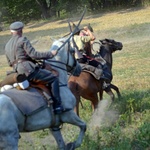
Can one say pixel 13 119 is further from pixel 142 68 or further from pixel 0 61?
pixel 0 61

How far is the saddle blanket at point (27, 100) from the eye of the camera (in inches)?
284

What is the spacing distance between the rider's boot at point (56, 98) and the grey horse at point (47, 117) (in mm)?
Answer: 118

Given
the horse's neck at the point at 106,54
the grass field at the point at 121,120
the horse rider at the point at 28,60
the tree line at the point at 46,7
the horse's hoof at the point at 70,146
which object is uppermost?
the horse rider at the point at 28,60

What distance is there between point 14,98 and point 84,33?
5.00 m

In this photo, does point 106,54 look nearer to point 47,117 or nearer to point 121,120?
point 121,120

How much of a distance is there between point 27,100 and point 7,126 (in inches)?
23.9

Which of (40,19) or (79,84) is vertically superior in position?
(79,84)

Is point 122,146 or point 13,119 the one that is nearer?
point 13,119

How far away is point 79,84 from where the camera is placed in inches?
422

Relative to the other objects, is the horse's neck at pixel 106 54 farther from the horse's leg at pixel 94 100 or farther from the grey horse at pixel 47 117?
the grey horse at pixel 47 117

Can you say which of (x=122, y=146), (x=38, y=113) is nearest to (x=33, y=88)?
(x=38, y=113)

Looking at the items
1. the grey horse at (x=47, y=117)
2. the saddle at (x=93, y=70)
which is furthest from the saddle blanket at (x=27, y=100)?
the saddle at (x=93, y=70)

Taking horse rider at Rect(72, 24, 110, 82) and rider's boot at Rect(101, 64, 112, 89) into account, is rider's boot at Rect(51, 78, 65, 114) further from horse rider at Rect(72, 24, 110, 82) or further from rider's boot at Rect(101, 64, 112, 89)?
rider's boot at Rect(101, 64, 112, 89)

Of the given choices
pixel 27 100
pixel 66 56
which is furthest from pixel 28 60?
pixel 66 56
